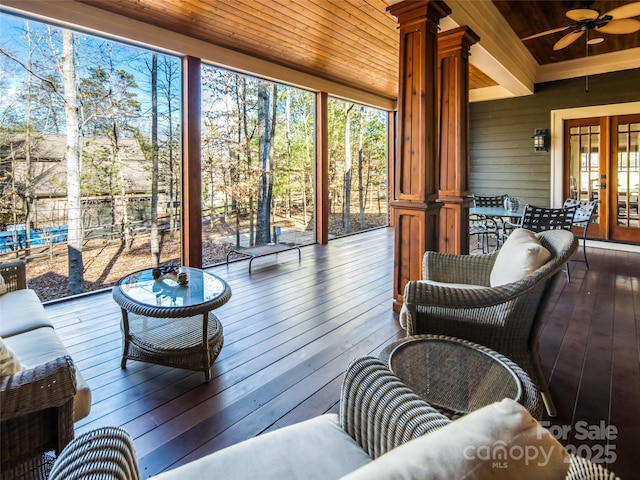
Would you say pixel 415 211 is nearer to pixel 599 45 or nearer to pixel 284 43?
pixel 284 43

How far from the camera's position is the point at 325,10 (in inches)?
161

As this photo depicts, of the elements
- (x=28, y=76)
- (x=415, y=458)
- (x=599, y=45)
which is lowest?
(x=415, y=458)

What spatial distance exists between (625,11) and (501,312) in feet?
11.7

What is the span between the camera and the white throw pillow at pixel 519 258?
1.90 meters

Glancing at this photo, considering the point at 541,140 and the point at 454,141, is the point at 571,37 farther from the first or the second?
the point at 541,140

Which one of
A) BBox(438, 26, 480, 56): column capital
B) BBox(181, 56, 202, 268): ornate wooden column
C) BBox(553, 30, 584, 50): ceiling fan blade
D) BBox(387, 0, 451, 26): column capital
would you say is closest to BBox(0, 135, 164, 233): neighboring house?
BBox(181, 56, 202, 268): ornate wooden column

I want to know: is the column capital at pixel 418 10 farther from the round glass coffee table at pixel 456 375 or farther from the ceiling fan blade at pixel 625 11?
the round glass coffee table at pixel 456 375

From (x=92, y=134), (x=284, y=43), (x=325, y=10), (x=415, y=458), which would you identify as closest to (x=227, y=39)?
(x=284, y=43)

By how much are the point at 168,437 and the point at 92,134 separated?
3.57m

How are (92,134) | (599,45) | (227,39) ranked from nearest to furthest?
(92,134) < (227,39) < (599,45)

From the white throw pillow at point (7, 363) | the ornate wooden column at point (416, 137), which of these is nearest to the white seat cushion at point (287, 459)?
the white throw pillow at point (7, 363)

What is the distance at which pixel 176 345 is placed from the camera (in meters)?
2.38

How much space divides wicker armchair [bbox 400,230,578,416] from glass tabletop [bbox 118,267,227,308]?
131cm

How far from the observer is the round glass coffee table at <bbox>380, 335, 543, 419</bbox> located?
1.29 m
